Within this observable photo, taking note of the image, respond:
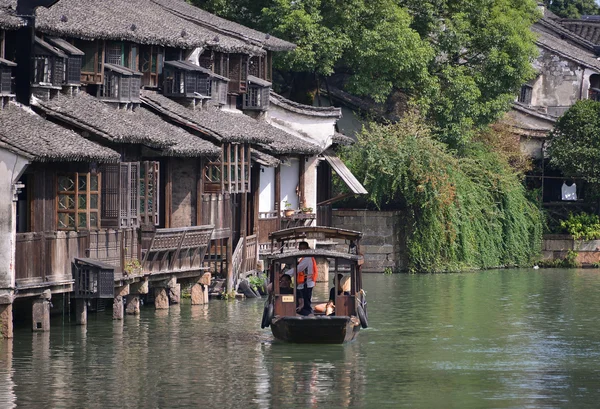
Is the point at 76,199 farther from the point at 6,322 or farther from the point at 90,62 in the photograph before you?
the point at 90,62

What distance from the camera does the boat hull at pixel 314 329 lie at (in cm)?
3394

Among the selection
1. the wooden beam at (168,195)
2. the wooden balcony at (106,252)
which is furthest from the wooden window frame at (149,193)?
the wooden beam at (168,195)

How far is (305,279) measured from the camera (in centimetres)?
3562

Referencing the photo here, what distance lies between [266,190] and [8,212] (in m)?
17.5

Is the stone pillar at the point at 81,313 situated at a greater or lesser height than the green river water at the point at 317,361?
greater

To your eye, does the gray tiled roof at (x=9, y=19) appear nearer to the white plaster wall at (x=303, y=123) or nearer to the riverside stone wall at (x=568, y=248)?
the white plaster wall at (x=303, y=123)

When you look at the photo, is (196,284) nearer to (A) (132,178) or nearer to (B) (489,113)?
(A) (132,178)

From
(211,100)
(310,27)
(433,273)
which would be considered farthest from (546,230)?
(211,100)

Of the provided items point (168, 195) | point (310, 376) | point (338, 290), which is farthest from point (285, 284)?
point (168, 195)

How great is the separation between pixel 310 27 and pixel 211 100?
9686mm

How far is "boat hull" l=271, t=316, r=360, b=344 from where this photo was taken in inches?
1336

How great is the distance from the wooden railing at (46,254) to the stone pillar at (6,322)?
2.04 ft

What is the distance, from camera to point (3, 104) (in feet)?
115

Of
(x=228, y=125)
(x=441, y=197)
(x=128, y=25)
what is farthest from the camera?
(x=441, y=197)
